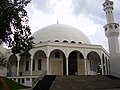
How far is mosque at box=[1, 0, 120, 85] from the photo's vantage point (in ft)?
94.5

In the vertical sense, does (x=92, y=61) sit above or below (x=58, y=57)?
below

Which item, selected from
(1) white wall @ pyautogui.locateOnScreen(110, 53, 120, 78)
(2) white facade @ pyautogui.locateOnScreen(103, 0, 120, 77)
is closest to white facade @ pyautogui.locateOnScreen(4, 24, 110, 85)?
(1) white wall @ pyautogui.locateOnScreen(110, 53, 120, 78)

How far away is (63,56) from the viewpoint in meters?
31.2

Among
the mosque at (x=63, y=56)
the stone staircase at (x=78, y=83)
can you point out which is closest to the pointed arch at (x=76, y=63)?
the mosque at (x=63, y=56)

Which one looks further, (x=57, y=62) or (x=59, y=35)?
(x=59, y=35)

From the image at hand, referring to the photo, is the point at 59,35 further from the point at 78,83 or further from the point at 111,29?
the point at 78,83

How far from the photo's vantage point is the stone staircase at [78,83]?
20188 millimetres

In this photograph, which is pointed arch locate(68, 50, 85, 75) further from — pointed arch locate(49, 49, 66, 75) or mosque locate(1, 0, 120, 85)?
pointed arch locate(49, 49, 66, 75)

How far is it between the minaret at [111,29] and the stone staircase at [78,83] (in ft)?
32.9

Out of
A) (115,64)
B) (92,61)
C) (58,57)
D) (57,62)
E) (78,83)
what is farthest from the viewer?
(92,61)

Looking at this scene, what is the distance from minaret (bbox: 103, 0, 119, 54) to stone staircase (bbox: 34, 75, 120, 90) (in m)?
10.0

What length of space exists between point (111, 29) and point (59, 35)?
9464mm

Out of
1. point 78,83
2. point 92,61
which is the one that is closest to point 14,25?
point 78,83

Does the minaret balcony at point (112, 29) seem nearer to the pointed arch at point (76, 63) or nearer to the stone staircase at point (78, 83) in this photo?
the pointed arch at point (76, 63)
